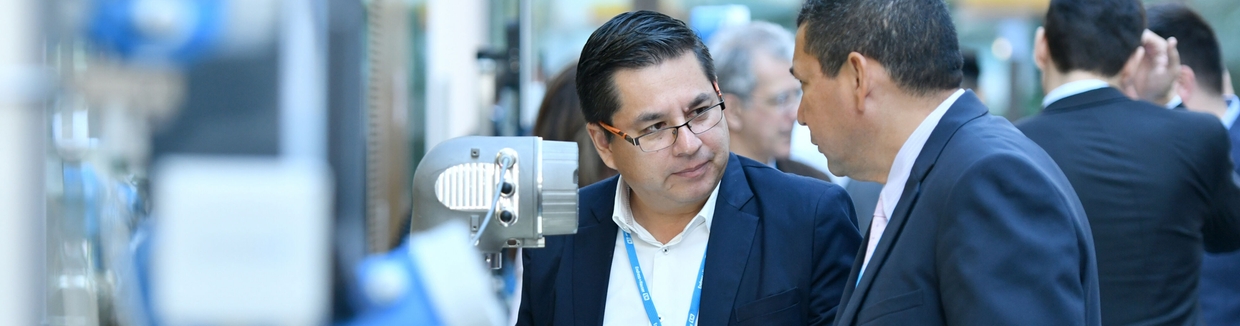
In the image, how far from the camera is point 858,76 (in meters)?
1.68

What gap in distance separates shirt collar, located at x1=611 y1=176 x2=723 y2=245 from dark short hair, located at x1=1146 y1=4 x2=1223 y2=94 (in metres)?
1.99

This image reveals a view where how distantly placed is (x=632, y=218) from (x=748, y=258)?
10.3 inches

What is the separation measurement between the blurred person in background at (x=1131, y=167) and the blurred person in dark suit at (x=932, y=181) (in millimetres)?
770

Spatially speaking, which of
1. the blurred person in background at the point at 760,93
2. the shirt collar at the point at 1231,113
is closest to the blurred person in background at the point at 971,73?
the shirt collar at the point at 1231,113

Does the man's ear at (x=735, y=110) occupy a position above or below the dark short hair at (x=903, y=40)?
below

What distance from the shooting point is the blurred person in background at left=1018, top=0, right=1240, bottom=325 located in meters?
2.24

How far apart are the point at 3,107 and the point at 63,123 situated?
41mm

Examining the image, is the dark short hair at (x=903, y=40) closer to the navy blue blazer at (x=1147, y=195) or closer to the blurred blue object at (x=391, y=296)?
the navy blue blazer at (x=1147, y=195)

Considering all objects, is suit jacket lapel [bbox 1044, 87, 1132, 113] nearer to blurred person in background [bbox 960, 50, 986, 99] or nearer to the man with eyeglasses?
the man with eyeglasses

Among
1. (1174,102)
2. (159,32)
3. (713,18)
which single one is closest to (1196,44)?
(1174,102)

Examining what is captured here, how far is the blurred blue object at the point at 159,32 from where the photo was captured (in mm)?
745

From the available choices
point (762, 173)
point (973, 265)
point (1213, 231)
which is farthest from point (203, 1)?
point (1213, 231)

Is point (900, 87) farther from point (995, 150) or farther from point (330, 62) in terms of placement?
point (330, 62)

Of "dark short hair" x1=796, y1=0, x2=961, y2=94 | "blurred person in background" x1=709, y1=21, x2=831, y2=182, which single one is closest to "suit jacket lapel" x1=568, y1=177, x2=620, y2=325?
"dark short hair" x1=796, y1=0, x2=961, y2=94
